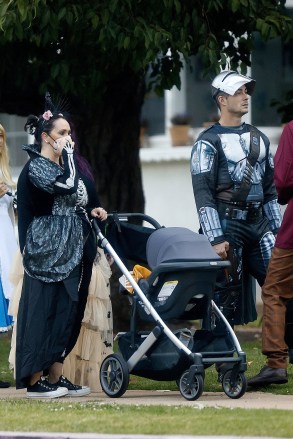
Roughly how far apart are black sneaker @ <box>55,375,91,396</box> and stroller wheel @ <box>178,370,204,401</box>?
91 centimetres

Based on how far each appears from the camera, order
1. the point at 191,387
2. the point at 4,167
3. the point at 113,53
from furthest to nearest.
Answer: the point at 113,53 → the point at 4,167 → the point at 191,387

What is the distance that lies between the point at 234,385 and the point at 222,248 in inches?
39.2

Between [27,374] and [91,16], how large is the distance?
133 inches

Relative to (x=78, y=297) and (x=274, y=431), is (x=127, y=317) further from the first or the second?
(x=274, y=431)

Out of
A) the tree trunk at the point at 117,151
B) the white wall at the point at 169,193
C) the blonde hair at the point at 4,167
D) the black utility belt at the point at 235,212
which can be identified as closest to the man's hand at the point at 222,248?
the black utility belt at the point at 235,212

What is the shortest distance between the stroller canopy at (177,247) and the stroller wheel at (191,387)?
2.33 feet

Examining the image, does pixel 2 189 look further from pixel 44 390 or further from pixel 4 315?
pixel 44 390

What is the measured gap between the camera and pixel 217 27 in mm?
13352

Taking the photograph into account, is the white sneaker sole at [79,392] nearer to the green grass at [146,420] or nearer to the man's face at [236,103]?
the green grass at [146,420]

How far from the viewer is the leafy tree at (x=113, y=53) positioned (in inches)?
483

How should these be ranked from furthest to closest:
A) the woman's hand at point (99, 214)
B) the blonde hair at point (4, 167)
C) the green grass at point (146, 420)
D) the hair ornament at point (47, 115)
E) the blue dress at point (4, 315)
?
1. the blonde hair at point (4, 167)
2. the blue dress at point (4, 315)
3. the hair ornament at point (47, 115)
4. the woman's hand at point (99, 214)
5. the green grass at point (146, 420)

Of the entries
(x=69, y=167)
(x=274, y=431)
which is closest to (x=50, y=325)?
(x=69, y=167)

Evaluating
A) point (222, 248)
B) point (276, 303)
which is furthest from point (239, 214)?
point (276, 303)

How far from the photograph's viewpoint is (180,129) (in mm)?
20344
